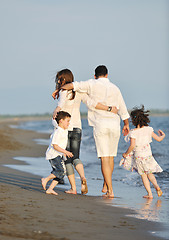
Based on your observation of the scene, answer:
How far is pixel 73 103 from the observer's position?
20.0 feet

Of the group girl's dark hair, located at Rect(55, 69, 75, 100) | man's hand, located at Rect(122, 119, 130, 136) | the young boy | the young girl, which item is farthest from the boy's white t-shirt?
the young girl

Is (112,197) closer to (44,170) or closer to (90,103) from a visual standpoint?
(90,103)

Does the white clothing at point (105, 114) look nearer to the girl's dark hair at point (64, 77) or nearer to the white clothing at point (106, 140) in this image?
the white clothing at point (106, 140)

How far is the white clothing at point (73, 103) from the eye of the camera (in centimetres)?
591

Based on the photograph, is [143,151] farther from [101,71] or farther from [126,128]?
[101,71]

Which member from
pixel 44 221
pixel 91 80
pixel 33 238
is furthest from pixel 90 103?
pixel 33 238

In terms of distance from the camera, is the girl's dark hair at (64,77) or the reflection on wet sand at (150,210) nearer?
the reflection on wet sand at (150,210)

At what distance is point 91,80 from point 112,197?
165cm

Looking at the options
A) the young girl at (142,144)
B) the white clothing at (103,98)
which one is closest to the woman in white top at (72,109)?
the white clothing at (103,98)

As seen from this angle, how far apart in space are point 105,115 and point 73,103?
502mm

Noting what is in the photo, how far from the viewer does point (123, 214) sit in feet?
15.2

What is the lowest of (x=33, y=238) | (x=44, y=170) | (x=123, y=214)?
(x=44, y=170)

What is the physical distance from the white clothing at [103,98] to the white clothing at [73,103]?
0.39 feet

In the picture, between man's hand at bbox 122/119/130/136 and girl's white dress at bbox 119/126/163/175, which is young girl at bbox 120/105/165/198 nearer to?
girl's white dress at bbox 119/126/163/175
